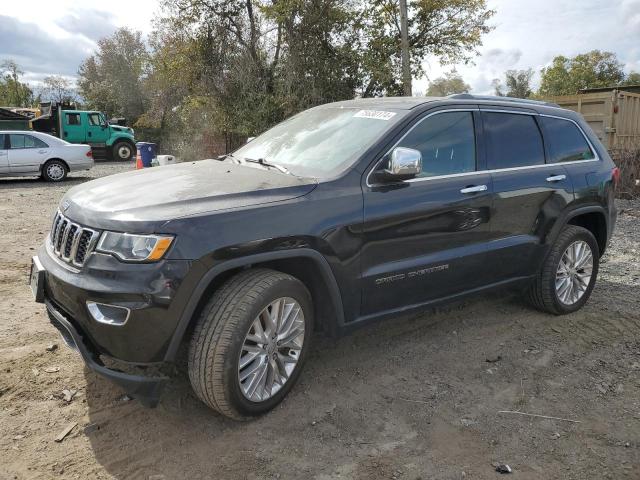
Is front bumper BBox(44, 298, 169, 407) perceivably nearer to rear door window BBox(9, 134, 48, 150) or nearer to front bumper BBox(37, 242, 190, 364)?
front bumper BBox(37, 242, 190, 364)

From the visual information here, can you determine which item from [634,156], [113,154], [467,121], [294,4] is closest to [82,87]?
[113,154]

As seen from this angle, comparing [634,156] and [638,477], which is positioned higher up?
[634,156]

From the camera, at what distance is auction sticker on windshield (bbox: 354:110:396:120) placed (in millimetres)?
3612

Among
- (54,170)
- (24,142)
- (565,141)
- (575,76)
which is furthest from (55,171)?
(575,76)

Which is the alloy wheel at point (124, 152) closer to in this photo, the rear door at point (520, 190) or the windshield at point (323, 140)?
the windshield at point (323, 140)

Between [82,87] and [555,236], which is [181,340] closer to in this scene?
[555,236]

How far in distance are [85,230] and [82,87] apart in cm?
4675

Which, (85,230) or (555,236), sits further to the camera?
(555,236)

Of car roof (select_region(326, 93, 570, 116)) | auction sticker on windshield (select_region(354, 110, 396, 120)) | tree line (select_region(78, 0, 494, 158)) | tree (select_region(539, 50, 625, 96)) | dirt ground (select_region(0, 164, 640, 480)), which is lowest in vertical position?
dirt ground (select_region(0, 164, 640, 480))

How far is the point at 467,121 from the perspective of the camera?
3.92 meters

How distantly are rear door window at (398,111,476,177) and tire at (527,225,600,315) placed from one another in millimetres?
1256

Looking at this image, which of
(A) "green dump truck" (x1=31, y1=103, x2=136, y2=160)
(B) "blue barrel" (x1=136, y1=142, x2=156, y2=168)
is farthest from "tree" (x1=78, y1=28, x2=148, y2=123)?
(B) "blue barrel" (x1=136, y1=142, x2=156, y2=168)

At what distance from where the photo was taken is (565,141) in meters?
4.62

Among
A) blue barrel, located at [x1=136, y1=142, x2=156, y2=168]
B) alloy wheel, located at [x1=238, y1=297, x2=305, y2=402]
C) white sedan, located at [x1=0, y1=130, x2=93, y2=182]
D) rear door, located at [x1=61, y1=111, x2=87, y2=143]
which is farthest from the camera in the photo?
rear door, located at [x1=61, y1=111, x2=87, y2=143]
